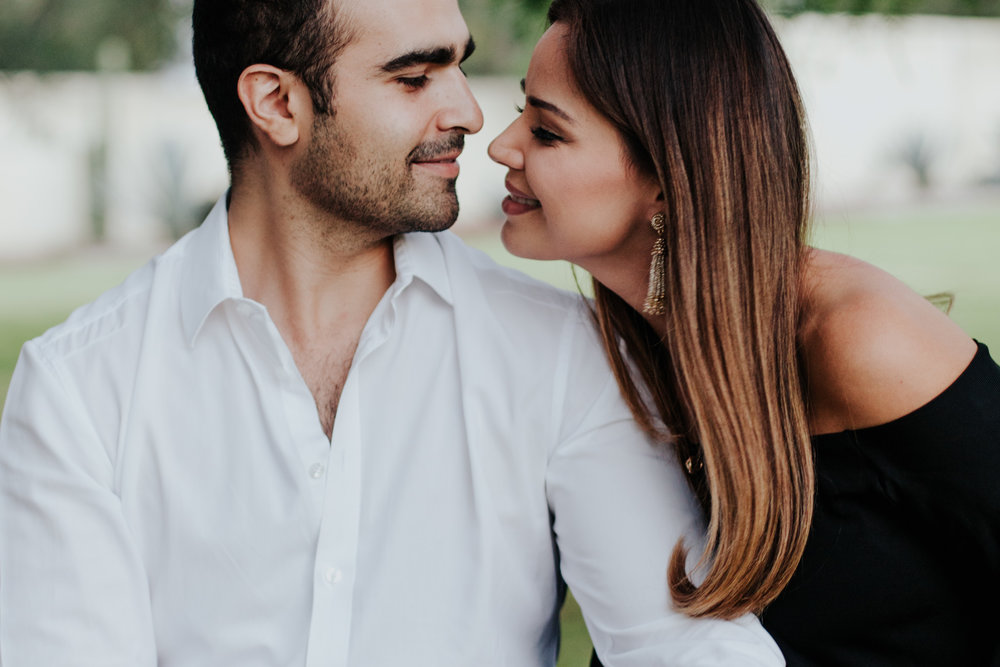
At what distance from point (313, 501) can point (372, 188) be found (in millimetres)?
655

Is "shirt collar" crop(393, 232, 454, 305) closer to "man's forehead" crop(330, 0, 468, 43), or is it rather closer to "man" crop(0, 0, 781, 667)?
"man" crop(0, 0, 781, 667)

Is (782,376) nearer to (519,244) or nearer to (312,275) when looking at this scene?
(519,244)

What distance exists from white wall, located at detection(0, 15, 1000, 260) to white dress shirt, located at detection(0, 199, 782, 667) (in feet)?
42.1

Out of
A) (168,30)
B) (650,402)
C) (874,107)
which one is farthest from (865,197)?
(650,402)

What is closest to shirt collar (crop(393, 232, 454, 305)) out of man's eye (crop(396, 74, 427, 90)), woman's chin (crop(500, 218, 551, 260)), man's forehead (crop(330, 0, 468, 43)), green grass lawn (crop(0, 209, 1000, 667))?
woman's chin (crop(500, 218, 551, 260))

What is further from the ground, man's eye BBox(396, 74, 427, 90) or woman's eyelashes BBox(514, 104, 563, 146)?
man's eye BBox(396, 74, 427, 90)

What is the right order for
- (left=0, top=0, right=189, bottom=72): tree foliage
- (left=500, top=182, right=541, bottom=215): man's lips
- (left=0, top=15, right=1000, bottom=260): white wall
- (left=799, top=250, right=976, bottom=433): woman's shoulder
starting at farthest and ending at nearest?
(left=0, top=15, right=1000, bottom=260): white wall < (left=0, top=0, right=189, bottom=72): tree foliage < (left=500, top=182, right=541, bottom=215): man's lips < (left=799, top=250, right=976, bottom=433): woman's shoulder

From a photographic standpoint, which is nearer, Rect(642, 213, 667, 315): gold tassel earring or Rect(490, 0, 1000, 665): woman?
Rect(490, 0, 1000, 665): woman

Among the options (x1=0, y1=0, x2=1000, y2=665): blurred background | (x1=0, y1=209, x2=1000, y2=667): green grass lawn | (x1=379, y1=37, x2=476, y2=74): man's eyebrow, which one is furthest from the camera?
(x1=0, y1=0, x2=1000, y2=665): blurred background

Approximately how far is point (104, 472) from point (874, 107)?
54.1ft

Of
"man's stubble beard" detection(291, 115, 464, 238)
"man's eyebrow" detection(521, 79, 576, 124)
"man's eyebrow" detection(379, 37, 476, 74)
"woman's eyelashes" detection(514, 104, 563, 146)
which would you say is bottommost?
"man's stubble beard" detection(291, 115, 464, 238)

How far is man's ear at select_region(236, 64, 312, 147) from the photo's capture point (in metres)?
2.18

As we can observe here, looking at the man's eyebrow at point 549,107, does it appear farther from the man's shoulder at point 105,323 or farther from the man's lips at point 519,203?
the man's shoulder at point 105,323

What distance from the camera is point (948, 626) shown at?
1.93 meters
